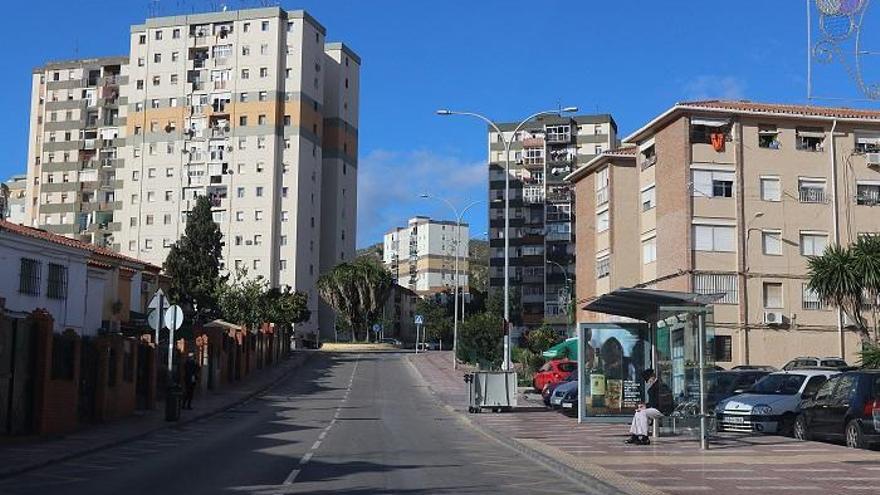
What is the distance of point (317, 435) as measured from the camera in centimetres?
2264

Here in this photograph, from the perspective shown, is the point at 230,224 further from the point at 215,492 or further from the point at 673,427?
the point at 215,492

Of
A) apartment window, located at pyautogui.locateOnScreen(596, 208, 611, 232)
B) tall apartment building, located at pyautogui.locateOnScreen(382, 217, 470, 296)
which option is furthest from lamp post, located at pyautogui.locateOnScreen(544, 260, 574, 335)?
tall apartment building, located at pyautogui.locateOnScreen(382, 217, 470, 296)

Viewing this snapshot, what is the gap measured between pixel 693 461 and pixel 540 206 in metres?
95.1

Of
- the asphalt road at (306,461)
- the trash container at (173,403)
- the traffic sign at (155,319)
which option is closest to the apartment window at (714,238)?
the asphalt road at (306,461)

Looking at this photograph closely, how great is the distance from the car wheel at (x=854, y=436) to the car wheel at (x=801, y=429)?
182cm

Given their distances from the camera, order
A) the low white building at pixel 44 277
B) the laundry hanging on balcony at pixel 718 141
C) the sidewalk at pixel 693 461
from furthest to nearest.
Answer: the laundry hanging on balcony at pixel 718 141 < the low white building at pixel 44 277 < the sidewalk at pixel 693 461

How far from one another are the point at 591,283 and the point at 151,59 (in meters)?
65.1

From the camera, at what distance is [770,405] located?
23.8 meters

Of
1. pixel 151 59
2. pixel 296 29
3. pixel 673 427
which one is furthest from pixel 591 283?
pixel 151 59

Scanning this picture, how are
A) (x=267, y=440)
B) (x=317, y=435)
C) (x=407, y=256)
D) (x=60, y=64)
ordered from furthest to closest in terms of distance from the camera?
(x=407, y=256), (x=60, y=64), (x=317, y=435), (x=267, y=440)

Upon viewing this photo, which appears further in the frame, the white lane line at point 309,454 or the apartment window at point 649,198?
the apartment window at point 649,198

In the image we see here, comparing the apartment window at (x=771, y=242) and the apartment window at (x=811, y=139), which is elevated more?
the apartment window at (x=811, y=139)

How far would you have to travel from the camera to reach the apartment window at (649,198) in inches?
2039

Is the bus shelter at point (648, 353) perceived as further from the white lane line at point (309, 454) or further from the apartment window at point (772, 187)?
the apartment window at point (772, 187)
